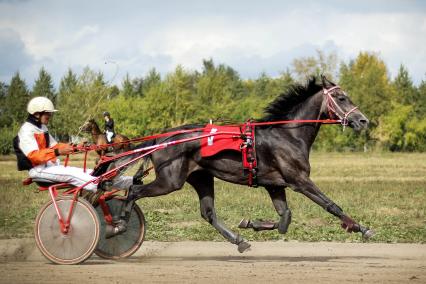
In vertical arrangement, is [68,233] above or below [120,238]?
above

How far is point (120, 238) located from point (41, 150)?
1713mm

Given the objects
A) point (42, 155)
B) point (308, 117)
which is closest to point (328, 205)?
point (308, 117)

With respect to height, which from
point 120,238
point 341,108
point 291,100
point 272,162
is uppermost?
point 291,100

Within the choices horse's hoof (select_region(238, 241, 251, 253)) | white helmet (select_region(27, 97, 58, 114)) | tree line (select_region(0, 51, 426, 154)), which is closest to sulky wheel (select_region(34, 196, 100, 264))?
white helmet (select_region(27, 97, 58, 114))

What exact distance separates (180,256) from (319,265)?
7.30 feet

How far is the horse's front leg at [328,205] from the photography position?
367 inches

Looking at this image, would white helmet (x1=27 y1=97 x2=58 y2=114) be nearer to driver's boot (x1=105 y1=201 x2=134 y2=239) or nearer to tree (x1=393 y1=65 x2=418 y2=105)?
driver's boot (x1=105 y1=201 x2=134 y2=239)

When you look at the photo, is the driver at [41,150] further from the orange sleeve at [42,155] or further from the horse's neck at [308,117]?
the horse's neck at [308,117]

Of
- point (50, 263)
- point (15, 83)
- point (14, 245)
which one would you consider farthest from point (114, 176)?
point (15, 83)

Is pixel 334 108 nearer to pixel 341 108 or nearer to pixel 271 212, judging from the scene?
pixel 341 108

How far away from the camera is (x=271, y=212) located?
14336 mm

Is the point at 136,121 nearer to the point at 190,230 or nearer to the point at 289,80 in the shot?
the point at 289,80

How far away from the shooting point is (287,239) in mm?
11766

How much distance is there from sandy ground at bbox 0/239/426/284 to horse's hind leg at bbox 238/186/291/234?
418 mm
